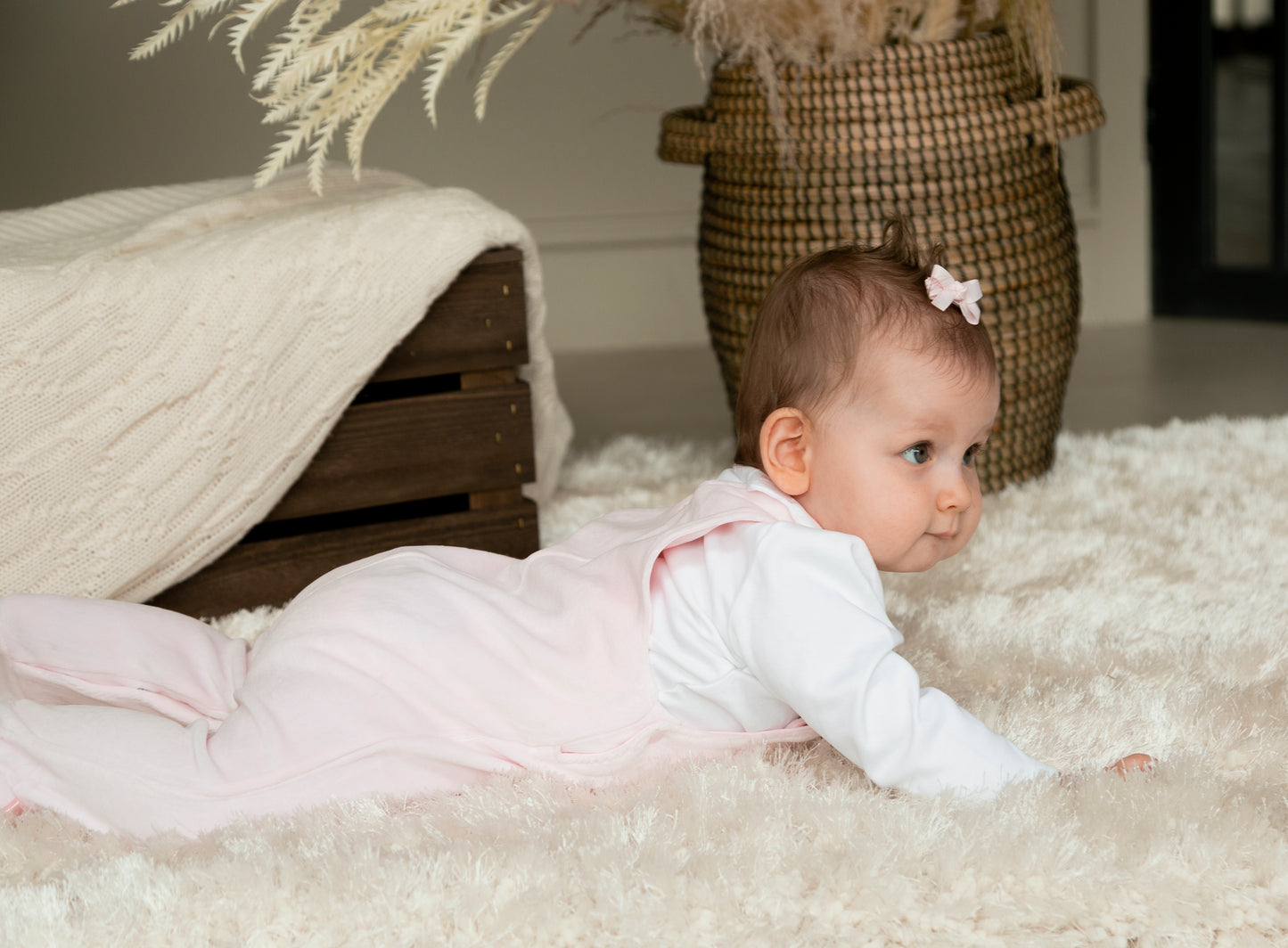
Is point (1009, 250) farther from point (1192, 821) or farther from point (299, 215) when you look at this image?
point (1192, 821)

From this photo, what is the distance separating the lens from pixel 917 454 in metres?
0.90

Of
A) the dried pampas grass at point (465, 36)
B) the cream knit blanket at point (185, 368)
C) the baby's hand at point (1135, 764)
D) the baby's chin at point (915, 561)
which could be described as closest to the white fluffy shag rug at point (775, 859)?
the baby's hand at point (1135, 764)

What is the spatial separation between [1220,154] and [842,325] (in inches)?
92.3

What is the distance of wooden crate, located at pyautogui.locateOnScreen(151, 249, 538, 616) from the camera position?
4.25ft

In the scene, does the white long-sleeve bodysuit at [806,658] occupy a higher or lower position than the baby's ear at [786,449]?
lower

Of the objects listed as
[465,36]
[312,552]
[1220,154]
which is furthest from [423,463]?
[1220,154]

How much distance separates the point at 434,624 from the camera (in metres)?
0.88

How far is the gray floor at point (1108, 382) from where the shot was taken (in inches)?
84.8

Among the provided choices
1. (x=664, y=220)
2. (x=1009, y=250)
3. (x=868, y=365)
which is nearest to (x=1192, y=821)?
(x=868, y=365)

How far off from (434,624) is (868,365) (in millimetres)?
343

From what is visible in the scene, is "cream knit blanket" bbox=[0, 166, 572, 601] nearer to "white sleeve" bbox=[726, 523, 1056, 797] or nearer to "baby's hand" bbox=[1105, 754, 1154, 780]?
"white sleeve" bbox=[726, 523, 1056, 797]

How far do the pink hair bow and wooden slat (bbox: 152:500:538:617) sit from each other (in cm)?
61

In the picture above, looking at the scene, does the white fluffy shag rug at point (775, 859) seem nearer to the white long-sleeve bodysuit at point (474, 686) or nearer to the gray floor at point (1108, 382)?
the white long-sleeve bodysuit at point (474, 686)

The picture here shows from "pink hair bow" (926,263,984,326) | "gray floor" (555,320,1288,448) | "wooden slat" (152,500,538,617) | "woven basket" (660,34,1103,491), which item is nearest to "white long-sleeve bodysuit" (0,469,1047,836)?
"pink hair bow" (926,263,984,326)
